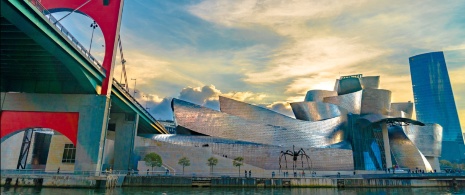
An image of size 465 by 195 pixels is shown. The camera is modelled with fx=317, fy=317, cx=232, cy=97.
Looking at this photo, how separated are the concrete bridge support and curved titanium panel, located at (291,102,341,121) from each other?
3752 centimetres

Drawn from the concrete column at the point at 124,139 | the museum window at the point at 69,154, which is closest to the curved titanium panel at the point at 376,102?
the concrete column at the point at 124,139

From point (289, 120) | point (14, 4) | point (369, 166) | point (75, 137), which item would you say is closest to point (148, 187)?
point (75, 137)

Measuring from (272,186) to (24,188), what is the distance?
19.8 m

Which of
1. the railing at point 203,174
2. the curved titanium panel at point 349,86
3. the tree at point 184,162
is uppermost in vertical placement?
the curved titanium panel at point 349,86

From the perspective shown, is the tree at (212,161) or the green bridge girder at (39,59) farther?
the tree at (212,161)

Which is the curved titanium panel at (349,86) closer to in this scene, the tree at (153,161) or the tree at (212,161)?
the tree at (212,161)

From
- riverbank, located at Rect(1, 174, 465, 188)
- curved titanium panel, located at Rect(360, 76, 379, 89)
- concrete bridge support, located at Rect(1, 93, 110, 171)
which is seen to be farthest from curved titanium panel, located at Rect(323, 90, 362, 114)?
concrete bridge support, located at Rect(1, 93, 110, 171)

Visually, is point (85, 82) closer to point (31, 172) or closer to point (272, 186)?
point (31, 172)

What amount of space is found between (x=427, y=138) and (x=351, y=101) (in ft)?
72.1

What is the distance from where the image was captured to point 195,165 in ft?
139

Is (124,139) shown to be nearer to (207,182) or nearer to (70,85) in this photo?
(70,85)

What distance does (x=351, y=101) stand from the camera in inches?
2352

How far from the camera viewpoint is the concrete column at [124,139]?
135 feet

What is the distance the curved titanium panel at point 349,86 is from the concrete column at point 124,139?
44.4m
